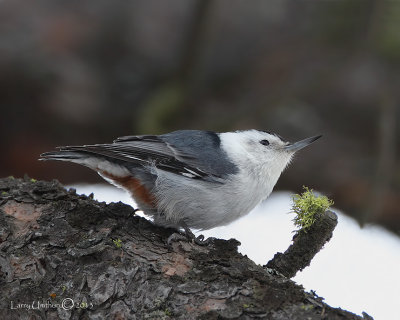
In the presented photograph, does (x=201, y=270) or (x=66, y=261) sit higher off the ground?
(x=201, y=270)

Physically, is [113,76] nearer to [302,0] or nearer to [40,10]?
[40,10]

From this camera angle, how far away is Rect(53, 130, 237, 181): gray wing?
3.06 metres

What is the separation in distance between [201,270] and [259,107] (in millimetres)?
1687

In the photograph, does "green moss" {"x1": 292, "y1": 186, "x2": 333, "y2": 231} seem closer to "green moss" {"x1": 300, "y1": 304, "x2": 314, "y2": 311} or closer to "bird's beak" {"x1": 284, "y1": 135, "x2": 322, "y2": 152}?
"green moss" {"x1": 300, "y1": 304, "x2": 314, "y2": 311}

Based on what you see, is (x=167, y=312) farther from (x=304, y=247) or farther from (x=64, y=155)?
(x=64, y=155)

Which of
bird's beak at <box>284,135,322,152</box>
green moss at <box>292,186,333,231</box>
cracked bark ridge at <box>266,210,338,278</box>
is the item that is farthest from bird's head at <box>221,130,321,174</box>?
cracked bark ridge at <box>266,210,338,278</box>

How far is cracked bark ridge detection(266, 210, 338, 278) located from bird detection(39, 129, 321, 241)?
0.68 metres

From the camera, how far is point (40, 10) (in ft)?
14.4

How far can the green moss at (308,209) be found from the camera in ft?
7.88

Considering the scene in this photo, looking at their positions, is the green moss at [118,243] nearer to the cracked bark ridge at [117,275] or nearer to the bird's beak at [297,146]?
the cracked bark ridge at [117,275]

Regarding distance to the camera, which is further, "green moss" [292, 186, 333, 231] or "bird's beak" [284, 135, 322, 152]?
"bird's beak" [284, 135, 322, 152]

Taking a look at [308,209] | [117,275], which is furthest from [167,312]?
[308,209]

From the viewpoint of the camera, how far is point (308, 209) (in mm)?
2436

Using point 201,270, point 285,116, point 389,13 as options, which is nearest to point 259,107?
point 285,116
